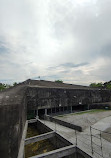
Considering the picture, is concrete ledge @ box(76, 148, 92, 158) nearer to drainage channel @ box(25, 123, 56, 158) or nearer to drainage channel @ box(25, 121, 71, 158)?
drainage channel @ box(25, 121, 71, 158)

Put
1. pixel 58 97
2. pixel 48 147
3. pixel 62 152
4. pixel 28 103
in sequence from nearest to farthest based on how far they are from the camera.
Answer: pixel 62 152, pixel 48 147, pixel 28 103, pixel 58 97

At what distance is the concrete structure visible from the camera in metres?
7.30

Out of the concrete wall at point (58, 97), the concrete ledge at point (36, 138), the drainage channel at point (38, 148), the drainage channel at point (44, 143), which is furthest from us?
the concrete wall at point (58, 97)

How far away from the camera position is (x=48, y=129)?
13.9m

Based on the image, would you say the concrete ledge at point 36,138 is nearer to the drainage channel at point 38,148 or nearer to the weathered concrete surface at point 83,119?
the drainage channel at point 38,148

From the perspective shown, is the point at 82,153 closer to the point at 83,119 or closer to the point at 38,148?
the point at 38,148

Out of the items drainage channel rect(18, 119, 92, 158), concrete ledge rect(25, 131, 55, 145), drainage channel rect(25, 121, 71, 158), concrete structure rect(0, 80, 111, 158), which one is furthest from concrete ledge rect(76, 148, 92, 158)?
concrete structure rect(0, 80, 111, 158)

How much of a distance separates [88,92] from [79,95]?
3.40 metres

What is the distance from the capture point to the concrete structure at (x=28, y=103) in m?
7.30

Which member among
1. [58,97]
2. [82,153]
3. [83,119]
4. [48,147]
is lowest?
[48,147]

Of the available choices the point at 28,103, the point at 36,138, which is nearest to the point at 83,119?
the point at 36,138

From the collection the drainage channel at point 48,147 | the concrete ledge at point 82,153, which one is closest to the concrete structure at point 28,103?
the drainage channel at point 48,147

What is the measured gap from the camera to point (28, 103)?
19234 mm

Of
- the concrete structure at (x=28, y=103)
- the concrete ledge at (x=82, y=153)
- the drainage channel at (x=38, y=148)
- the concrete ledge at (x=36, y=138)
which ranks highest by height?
the concrete structure at (x=28, y=103)
